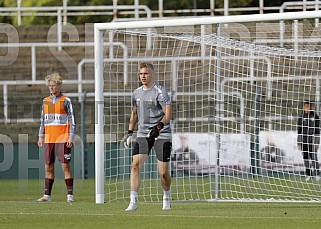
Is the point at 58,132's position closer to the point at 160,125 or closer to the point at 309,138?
the point at 160,125

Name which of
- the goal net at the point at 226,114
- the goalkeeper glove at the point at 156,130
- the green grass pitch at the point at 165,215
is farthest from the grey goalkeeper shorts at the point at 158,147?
the goal net at the point at 226,114

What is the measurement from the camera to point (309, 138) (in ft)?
70.8

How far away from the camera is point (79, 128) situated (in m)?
27.2

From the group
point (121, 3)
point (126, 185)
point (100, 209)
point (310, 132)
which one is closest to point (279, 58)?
point (310, 132)

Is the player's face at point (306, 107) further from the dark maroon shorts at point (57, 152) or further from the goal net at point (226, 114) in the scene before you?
the dark maroon shorts at point (57, 152)

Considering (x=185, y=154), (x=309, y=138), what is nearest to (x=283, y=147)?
(x=185, y=154)

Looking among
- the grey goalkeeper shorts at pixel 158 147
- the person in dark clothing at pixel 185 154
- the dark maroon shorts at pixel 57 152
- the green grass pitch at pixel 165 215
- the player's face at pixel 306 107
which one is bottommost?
the green grass pitch at pixel 165 215

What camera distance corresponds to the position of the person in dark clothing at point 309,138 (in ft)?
70.5

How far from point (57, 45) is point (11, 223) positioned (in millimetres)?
15186

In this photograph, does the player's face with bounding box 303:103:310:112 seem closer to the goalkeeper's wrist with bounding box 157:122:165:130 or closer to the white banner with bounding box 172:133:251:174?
the white banner with bounding box 172:133:251:174

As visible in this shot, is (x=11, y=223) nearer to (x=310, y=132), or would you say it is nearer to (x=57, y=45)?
(x=310, y=132)

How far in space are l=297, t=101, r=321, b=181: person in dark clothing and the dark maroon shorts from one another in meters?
5.97

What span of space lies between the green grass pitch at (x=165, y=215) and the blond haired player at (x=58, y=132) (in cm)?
91

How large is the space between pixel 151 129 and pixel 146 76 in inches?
28.7
